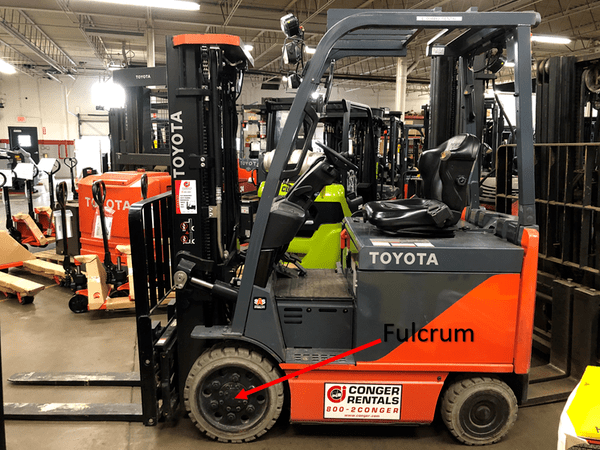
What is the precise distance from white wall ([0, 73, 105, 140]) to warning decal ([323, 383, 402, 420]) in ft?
98.5

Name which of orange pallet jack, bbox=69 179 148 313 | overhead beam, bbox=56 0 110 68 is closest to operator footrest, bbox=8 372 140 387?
orange pallet jack, bbox=69 179 148 313

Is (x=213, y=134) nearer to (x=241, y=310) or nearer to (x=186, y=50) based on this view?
(x=186, y=50)

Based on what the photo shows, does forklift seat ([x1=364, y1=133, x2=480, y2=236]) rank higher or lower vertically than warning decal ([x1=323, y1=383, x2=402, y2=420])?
higher

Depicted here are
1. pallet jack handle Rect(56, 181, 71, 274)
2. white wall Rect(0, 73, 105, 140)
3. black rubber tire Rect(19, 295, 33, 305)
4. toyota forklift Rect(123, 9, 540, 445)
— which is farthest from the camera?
white wall Rect(0, 73, 105, 140)

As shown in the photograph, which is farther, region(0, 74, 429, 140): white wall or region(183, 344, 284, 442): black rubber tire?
region(0, 74, 429, 140): white wall

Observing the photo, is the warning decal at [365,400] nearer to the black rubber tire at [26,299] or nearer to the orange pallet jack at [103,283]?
the orange pallet jack at [103,283]

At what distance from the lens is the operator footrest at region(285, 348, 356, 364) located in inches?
119

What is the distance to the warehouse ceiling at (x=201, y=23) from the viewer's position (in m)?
14.8

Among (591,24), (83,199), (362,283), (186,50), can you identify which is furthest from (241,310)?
(591,24)

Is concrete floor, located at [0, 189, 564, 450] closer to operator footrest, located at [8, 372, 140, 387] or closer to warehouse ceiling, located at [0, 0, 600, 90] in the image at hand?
operator footrest, located at [8, 372, 140, 387]

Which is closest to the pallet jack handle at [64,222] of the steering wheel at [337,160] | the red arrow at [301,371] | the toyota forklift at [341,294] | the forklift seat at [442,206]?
the toyota forklift at [341,294]

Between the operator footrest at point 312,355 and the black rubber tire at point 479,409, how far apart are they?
73cm

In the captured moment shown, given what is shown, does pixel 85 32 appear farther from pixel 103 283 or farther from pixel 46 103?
pixel 103 283

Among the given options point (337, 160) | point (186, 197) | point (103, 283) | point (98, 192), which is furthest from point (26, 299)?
point (337, 160)
